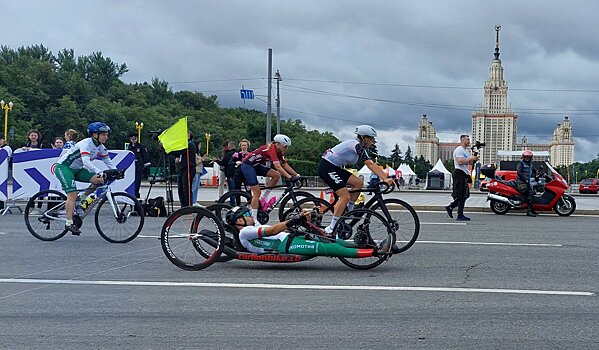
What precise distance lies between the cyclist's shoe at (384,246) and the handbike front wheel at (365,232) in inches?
0.7

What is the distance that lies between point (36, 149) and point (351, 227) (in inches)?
406

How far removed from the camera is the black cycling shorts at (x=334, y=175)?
376 inches

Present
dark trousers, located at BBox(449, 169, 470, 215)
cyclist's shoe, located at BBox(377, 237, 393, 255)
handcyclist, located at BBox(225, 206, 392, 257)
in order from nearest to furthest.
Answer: handcyclist, located at BBox(225, 206, 392, 257)
cyclist's shoe, located at BBox(377, 237, 393, 255)
dark trousers, located at BBox(449, 169, 470, 215)

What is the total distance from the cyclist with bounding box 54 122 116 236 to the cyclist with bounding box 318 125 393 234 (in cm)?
386

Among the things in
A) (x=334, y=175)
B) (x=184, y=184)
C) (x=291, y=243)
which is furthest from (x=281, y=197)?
(x=184, y=184)

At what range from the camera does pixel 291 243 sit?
8.24 m

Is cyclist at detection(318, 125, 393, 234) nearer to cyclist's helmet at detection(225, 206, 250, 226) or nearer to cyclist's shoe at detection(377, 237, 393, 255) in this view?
cyclist's shoe at detection(377, 237, 393, 255)

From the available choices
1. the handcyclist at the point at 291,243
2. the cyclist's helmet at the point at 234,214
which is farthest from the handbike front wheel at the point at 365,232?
the cyclist's helmet at the point at 234,214

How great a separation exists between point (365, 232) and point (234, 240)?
1.63 meters

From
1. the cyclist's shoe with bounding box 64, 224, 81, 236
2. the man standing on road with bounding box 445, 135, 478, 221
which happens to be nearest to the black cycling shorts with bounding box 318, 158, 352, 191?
the cyclist's shoe with bounding box 64, 224, 81, 236

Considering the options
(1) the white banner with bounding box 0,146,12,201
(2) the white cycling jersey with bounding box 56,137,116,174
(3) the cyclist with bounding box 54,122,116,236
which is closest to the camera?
(2) the white cycling jersey with bounding box 56,137,116,174

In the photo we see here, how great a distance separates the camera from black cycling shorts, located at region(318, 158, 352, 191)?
956 centimetres

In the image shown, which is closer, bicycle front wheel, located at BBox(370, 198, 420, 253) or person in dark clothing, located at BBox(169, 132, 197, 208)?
bicycle front wheel, located at BBox(370, 198, 420, 253)

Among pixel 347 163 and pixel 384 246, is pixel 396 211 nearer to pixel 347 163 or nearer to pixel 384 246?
pixel 347 163
